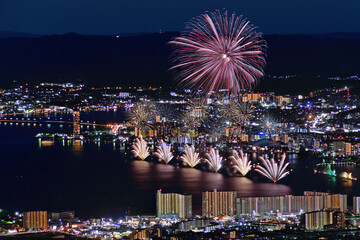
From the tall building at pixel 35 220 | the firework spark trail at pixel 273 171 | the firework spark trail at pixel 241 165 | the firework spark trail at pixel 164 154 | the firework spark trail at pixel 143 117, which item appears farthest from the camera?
the firework spark trail at pixel 143 117

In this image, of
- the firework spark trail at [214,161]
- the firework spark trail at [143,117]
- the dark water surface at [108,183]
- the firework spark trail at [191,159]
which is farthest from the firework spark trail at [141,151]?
the firework spark trail at [143,117]

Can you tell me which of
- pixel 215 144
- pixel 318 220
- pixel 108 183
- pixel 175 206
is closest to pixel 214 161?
pixel 108 183

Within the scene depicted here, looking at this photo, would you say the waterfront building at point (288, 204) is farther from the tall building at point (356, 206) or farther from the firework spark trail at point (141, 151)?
the firework spark trail at point (141, 151)

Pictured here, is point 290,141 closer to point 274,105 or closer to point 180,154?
point 180,154

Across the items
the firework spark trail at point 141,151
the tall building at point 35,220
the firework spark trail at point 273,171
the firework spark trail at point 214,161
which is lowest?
the tall building at point 35,220

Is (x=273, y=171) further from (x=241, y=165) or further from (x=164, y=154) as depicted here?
(x=164, y=154)

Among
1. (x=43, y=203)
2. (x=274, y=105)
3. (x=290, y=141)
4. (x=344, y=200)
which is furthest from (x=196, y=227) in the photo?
(x=274, y=105)

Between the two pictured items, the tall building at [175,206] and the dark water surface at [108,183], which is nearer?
the tall building at [175,206]
